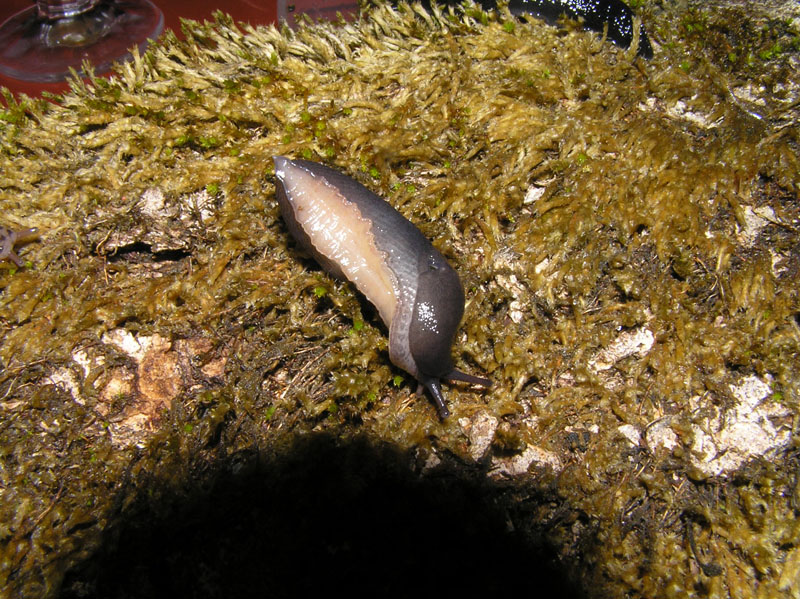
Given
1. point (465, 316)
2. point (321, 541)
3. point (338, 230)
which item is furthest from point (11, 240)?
point (465, 316)

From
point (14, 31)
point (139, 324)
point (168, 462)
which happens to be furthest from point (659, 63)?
point (14, 31)

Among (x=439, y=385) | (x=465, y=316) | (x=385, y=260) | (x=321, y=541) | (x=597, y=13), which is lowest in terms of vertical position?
(x=321, y=541)

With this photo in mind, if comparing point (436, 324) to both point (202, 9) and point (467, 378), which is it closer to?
point (467, 378)

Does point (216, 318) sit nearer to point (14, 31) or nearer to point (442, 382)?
A: point (442, 382)

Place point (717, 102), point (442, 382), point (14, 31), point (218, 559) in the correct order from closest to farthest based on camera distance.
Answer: point (218, 559) → point (442, 382) → point (717, 102) → point (14, 31)

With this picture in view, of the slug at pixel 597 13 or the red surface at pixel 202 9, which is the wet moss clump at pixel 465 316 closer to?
the slug at pixel 597 13

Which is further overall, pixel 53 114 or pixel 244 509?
pixel 53 114
